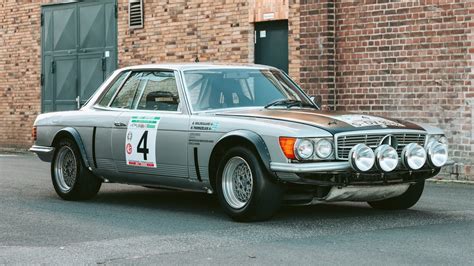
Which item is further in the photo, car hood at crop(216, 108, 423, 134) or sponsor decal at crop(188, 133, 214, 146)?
sponsor decal at crop(188, 133, 214, 146)

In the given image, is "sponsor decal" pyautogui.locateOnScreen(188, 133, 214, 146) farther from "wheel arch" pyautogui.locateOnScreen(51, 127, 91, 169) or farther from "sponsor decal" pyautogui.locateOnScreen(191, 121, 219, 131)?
"wheel arch" pyautogui.locateOnScreen(51, 127, 91, 169)

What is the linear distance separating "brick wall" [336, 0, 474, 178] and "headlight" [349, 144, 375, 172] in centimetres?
632

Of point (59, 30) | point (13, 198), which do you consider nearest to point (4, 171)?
point (13, 198)

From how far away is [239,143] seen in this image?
30.5 feet

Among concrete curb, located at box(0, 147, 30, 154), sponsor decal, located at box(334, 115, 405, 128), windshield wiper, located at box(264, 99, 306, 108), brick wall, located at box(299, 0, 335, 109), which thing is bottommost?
concrete curb, located at box(0, 147, 30, 154)

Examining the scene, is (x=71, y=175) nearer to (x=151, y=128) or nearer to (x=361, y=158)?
(x=151, y=128)

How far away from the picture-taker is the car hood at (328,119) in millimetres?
9039

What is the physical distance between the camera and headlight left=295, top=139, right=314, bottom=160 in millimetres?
8797

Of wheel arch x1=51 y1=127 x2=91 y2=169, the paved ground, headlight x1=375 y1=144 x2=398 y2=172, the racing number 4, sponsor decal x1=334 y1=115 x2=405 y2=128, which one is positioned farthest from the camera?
wheel arch x1=51 y1=127 x2=91 y2=169

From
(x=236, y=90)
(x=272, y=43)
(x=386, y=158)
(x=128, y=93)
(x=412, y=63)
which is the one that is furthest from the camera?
(x=272, y=43)

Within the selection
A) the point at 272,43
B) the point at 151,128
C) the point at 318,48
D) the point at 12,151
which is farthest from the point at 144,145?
the point at 12,151

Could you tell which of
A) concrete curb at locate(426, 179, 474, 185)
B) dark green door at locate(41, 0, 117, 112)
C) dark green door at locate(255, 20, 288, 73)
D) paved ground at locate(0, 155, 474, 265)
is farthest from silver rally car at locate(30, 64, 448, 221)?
dark green door at locate(41, 0, 117, 112)

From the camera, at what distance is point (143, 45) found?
21.7m

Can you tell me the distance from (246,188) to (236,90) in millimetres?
1350
